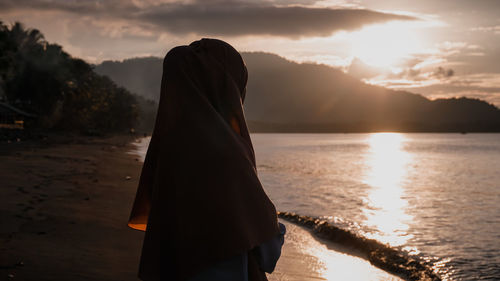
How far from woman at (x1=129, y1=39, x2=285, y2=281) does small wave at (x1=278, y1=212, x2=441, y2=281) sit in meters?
5.12

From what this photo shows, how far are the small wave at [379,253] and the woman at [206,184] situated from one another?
Result: 5.12 m

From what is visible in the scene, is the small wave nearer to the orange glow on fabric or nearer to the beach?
the beach

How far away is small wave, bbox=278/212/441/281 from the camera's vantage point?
659 cm

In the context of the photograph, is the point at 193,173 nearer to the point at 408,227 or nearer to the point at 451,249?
the point at 451,249

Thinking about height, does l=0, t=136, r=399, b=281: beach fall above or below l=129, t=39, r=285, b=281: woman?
below

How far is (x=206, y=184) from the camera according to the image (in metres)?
1.92

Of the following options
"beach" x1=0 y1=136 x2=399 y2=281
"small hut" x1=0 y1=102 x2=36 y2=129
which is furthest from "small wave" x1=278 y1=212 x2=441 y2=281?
"small hut" x1=0 y1=102 x2=36 y2=129

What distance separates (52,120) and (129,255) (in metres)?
54.3

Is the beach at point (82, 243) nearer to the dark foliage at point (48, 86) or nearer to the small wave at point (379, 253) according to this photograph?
the small wave at point (379, 253)

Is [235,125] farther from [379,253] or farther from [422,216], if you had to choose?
[422,216]

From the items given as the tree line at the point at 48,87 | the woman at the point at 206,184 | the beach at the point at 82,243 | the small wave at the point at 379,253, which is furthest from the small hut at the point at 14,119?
the woman at the point at 206,184

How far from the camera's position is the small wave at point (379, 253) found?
21.6 feet

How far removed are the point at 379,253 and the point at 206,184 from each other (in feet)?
20.1

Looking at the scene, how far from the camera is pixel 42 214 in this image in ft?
22.1
